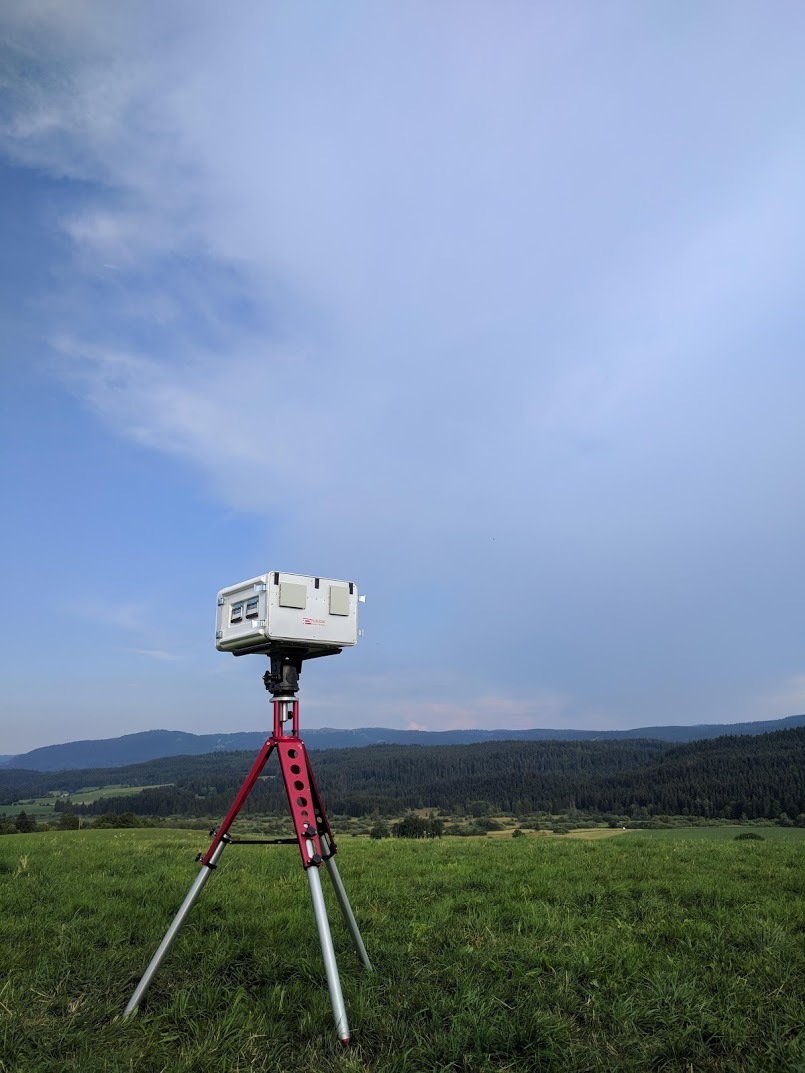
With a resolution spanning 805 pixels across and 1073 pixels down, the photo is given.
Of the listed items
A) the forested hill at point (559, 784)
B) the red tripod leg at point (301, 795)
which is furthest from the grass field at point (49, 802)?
the red tripod leg at point (301, 795)

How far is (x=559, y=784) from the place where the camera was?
151875 millimetres

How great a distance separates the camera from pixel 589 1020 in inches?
175

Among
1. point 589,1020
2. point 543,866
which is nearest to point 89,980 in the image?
point 589,1020

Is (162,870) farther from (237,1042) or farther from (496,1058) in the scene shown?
(496,1058)

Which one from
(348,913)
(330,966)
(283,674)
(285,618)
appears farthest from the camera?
(348,913)

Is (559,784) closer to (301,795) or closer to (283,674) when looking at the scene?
(301,795)

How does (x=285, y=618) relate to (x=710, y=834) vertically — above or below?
above

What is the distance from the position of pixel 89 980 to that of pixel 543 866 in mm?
6741

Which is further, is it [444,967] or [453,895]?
[453,895]

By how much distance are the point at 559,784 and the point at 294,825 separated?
6421 inches

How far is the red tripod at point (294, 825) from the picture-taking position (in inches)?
176

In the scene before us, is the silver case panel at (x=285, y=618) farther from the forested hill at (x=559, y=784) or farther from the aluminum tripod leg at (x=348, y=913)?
the forested hill at (x=559, y=784)

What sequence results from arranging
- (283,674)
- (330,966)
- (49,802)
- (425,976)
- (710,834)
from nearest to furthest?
1. (330,966)
2. (283,674)
3. (425,976)
4. (710,834)
5. (49,802)

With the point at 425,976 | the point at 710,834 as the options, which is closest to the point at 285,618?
the point at 425,976
